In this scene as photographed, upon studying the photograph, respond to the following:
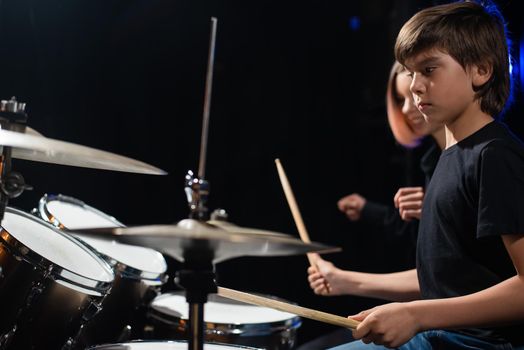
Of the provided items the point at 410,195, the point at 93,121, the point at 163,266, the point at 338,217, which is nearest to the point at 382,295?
the point at 410,195

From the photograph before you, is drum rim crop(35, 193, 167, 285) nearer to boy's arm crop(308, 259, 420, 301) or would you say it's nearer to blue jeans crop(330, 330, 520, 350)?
boy's arm crop(308, 259, 420, 301)

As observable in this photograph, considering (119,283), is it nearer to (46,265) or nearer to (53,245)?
(53,245)

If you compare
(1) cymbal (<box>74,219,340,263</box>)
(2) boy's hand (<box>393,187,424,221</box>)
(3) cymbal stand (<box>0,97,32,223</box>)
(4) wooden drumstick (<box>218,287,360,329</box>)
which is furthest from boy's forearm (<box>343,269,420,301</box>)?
(3) cymbal stand (<box>0,97,32,223</box>)

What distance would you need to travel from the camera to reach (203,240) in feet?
2.76

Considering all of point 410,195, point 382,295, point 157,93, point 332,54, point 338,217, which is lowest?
point 382,295

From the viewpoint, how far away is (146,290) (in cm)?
167

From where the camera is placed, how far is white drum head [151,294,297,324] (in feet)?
5.37

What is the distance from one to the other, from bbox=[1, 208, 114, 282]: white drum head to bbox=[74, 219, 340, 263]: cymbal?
467 mm

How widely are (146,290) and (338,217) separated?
156cm

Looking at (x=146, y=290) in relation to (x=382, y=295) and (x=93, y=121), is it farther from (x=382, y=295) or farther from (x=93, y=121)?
(x=93, y=121)

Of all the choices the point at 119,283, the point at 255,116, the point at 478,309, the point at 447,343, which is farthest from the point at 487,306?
the point at 255,116

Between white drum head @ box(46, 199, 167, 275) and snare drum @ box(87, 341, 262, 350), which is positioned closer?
snare drum @ box(87, 341, 262, 350)

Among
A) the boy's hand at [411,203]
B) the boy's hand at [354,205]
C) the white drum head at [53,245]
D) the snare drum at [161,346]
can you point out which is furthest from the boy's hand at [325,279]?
the boy's hand at [354,205]

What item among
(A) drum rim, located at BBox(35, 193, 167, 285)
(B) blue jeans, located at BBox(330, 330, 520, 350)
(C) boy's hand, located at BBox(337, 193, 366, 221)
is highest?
(C) boy's hand, located at BBox(337, 193, 366, 221)
